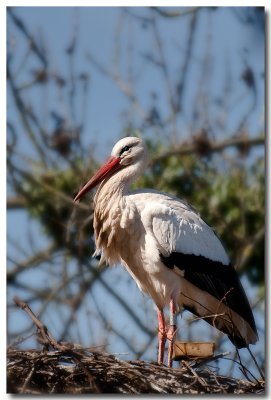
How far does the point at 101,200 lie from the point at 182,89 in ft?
2.11

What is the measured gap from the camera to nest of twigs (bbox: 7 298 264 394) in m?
4.19

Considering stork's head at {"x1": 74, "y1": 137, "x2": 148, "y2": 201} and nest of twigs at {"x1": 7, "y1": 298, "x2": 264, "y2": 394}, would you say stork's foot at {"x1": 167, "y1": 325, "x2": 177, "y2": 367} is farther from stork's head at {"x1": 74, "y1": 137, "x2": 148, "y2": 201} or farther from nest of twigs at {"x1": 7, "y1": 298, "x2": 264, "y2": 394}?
stork's head at {"x1": 74, "y1": 137, "x2": 148, "y2": 201}

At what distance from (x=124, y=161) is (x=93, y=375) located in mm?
1137

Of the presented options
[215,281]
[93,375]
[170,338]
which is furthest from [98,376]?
[215,281]

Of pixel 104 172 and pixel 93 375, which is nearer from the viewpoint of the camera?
pixel 93 375

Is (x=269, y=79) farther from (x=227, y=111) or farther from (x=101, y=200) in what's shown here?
(x=101, y=200)

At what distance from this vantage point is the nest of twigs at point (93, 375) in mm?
4188

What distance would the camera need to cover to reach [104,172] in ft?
16.4

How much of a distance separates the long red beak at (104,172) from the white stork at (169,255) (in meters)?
0.05

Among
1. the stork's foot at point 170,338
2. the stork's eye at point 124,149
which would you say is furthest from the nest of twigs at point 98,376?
the stork's eye at point 124,149

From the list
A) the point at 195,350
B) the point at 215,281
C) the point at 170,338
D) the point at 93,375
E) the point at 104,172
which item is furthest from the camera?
the point at 104,172

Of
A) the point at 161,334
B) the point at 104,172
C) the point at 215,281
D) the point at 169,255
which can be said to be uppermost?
the point at 104,172

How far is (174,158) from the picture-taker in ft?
18.0

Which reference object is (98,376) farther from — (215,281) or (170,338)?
(215,281)
